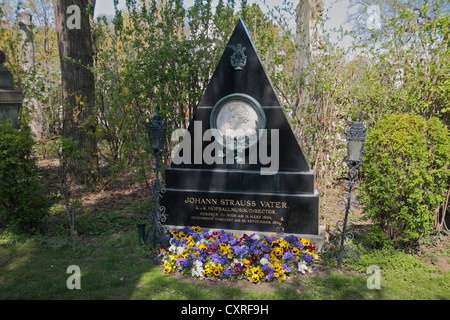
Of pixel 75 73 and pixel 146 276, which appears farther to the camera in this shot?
pixel 75 73

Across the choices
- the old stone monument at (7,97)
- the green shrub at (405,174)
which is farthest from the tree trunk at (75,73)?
the green shrub at (405,174)

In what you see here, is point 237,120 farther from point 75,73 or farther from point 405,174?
point 75,73

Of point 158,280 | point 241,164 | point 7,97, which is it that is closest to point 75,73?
point 7,97

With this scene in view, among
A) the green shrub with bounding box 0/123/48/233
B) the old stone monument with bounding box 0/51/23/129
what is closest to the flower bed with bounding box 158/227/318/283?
the green shrub with bounding box 0/123/48/233

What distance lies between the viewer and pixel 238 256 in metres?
4.51

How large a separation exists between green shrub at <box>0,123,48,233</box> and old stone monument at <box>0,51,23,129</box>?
4.15 ft

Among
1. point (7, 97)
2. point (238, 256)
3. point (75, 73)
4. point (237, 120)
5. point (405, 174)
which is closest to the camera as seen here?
point (238, 256)

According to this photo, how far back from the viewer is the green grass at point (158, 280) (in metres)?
3.87

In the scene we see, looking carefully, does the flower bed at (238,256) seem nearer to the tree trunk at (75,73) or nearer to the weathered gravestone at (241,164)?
the weathered gravestone at (241,164)

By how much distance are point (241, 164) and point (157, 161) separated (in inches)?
51.0

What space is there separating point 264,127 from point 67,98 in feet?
18.3

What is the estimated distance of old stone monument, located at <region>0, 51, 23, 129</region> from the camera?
6512 millimetres

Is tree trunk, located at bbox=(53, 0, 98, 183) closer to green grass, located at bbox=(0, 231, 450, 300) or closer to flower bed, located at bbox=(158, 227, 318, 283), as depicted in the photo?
green grass, located at bbox=(0, 231, 450, 300)
